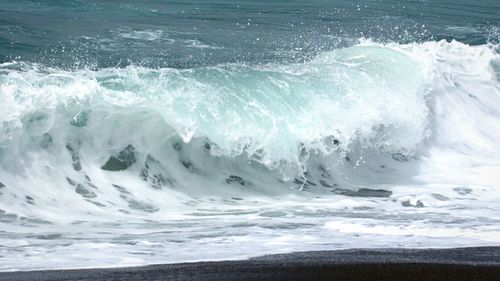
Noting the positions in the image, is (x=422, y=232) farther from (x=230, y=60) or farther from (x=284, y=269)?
(x=230, y=60)

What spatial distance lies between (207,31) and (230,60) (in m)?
3.28

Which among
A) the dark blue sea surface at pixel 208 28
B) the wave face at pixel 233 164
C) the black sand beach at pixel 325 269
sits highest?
the dark blue sea surface at pixel 208 28

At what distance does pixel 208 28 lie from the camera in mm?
20281

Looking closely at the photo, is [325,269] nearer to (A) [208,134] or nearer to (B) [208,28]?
(A) [208,134]

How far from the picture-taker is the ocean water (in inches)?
349

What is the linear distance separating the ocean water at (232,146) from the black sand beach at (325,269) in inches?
11.6

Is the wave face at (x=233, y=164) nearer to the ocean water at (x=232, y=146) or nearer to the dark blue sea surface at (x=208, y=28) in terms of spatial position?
the ocean water at (x=232, y=146)

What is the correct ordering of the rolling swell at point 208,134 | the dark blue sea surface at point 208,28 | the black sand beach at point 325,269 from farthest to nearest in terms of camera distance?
the dark blue sea surface at point 208,28 → the rolling swell at point 208,134 → the black sand beach at point 325,269

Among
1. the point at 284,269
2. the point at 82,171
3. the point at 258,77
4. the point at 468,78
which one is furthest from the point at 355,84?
the point at 284,269

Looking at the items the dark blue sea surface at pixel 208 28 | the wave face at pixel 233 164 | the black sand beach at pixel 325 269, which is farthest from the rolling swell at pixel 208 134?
the black sand beach at pixel 325 269

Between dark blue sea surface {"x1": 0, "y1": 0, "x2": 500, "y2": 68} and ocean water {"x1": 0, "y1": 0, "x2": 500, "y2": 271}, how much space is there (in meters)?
0.11

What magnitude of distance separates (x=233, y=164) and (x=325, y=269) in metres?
4.46

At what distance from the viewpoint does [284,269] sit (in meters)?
7.43

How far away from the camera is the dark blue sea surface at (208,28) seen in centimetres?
1655
